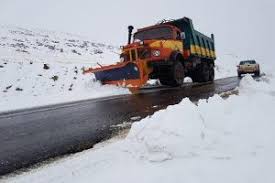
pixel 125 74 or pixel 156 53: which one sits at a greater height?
pixel 156 53

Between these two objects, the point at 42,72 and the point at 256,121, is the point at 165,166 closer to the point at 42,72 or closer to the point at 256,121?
the point at 256,121

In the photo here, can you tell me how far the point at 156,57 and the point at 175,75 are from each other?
129cm

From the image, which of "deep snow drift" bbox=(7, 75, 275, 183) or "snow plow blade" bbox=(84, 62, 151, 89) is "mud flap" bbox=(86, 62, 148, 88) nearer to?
"snow plow blade" bbox=(84, 62, 151, 89)

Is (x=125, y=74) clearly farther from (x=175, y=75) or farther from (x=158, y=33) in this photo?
(x=158, y=33)

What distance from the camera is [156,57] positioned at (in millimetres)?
12086

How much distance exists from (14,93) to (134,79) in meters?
6.10

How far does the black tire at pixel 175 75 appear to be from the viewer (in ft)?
41.6

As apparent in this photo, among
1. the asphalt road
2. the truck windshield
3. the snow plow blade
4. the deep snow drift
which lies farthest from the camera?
the truck windshield

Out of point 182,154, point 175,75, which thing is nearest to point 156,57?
point 175,75

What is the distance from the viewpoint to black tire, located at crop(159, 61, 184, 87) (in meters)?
12.7

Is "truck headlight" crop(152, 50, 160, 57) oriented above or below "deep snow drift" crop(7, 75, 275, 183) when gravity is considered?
above

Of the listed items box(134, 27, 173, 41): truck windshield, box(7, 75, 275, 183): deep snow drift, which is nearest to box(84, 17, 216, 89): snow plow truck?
box(134, 27, 173, 41): truck windshield

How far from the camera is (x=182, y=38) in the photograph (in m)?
13.8

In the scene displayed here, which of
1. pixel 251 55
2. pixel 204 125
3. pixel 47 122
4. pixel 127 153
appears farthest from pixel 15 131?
pixel 251 55
